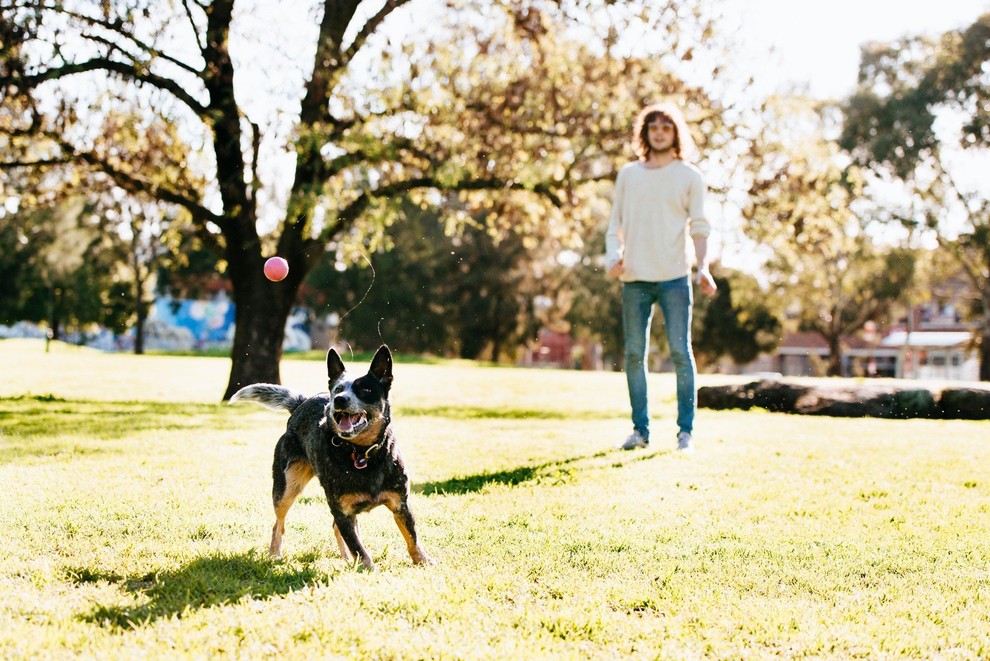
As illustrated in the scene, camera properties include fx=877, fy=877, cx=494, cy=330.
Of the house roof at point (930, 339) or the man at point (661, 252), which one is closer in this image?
the man at point (661, 252)

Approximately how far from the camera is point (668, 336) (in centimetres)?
666

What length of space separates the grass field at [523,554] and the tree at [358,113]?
17.0ft

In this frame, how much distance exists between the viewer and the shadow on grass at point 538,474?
5.04 meters

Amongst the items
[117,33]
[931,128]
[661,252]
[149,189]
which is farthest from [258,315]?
[931,128]

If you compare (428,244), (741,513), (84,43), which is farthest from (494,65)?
(428,244)

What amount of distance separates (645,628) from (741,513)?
1895 mm

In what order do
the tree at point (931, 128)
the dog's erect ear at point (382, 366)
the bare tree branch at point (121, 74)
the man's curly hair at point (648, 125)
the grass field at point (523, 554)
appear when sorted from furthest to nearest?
the tree at point (931, 128) → the bare tree branch at point (121, 74) → the man's curly hair at point (648, 125) → the dog's erect ear at point (382, 366) → the grass field at point (523, 554)

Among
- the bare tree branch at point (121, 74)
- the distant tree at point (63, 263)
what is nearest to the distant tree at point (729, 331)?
the distant tree at point (63, 263)

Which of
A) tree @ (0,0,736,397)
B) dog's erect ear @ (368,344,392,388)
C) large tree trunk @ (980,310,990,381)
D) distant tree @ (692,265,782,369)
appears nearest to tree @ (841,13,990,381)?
large tree trunk @ (980,310,990,381)

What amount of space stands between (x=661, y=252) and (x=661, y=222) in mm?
228

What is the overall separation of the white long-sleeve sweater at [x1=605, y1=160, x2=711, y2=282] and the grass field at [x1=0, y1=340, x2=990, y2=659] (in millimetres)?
1390

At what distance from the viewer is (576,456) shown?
20.8ft

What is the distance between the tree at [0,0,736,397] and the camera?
11.3 m

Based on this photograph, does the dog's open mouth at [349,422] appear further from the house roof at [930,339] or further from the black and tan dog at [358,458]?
the house roof at [930,339]
